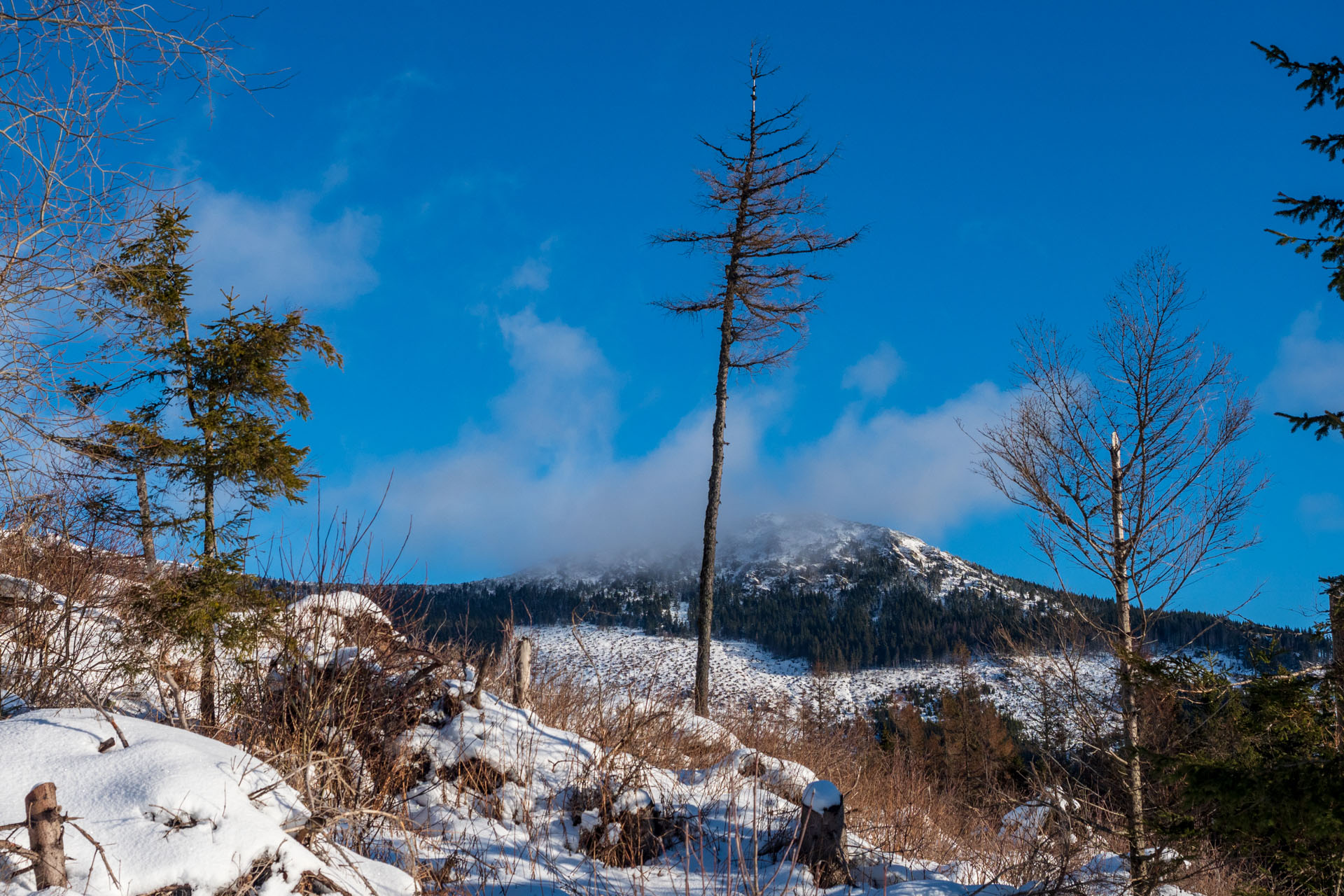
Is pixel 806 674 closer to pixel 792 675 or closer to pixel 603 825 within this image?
pixel 792 675

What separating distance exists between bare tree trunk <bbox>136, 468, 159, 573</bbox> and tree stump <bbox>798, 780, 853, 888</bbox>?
7.21m

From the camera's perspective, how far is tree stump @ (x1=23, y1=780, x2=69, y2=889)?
240 cm

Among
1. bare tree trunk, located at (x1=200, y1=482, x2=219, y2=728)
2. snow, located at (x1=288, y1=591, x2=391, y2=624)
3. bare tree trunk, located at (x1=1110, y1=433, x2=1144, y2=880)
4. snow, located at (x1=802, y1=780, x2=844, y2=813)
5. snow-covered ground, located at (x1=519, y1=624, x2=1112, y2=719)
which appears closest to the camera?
snow, located at (x1=802, y1=780, x2=844, y2=813)

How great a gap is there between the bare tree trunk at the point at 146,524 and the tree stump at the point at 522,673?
4.09 m

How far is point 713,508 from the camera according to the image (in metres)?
14.1

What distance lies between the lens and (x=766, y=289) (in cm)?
1483

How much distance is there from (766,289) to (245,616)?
1106cm

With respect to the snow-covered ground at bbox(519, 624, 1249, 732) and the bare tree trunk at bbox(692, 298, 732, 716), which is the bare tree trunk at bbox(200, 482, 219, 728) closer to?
the snow-covered ground at bbox(519, 624, 1249, 732)

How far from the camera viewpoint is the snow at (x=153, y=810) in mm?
2611

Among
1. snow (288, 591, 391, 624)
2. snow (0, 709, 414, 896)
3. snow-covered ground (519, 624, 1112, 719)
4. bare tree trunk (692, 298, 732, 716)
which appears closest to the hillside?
snow-covered ground (519, 624, 1112, 719)

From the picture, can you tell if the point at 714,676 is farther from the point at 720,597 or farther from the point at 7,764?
the point at 7,764

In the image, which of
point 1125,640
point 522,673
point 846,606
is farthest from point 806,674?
point 522,673

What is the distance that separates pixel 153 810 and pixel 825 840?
3.84 m

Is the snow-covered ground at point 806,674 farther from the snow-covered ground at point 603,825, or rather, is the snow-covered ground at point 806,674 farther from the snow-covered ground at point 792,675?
the snow-covered ground at point 603,825
